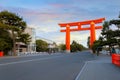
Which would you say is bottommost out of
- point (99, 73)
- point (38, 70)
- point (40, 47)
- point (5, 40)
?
point (99, 73)

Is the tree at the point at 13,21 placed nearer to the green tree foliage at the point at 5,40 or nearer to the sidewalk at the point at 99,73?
the green tree foliage at the point at 5,40

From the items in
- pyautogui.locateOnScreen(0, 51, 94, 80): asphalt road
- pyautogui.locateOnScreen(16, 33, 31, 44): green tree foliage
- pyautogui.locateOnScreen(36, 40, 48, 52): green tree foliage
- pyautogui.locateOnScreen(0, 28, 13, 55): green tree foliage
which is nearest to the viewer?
pyautogui.locateOnScreen(0, 51, 94, 80): asphalt road

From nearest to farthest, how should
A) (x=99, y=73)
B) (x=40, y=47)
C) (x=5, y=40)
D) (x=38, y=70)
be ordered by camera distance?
1. (x=99, y=73)
2. (x=38, y=70)
3. (x=5, y=40)
4. (x=40, y=47)

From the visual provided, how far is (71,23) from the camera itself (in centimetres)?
13238

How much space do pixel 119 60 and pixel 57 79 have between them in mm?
16490

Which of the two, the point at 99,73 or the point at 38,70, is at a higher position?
the point at 38,70

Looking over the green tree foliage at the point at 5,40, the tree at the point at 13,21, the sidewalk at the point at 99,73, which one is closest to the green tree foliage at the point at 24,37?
the tree at the point at 13,21

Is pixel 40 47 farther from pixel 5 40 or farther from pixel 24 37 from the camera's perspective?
pixel 5 40

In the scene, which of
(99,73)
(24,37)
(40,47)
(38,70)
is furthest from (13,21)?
(40,47)

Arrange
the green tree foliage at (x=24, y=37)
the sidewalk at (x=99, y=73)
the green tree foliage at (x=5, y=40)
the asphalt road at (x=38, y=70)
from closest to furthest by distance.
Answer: the asphalt road at (x=38, y=70)
the sidewalk at (x=99, y=73)
the green tree foliage at (x=5, y=40)
the green tree foliage at (x=24, y=37)

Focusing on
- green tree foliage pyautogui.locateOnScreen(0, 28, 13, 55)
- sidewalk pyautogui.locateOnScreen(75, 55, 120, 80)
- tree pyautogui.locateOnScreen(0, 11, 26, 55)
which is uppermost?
tree pyautogui.locateOnScreen(0, 11, 26, 55)

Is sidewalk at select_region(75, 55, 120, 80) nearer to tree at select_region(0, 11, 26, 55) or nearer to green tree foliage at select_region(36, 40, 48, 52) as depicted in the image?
tree at select_region(0, 11, 26, 55)

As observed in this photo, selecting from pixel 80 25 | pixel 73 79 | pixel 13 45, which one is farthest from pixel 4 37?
pixel 73 79

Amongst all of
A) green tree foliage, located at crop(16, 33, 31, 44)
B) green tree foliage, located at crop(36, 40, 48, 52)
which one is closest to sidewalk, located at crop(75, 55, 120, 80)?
green tree foliage, located at crop(16, 33, 31, 44)
